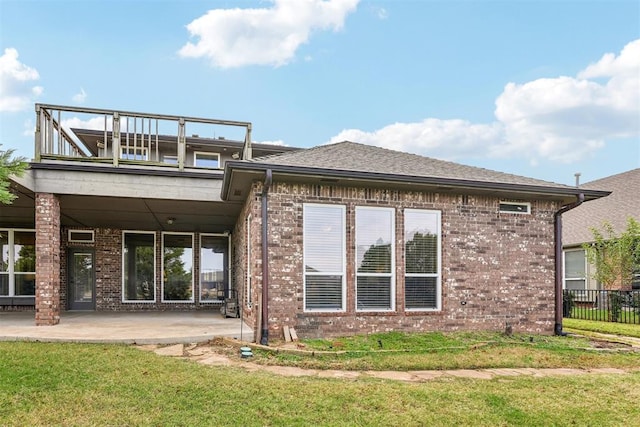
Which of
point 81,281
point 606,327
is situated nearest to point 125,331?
point 81,281

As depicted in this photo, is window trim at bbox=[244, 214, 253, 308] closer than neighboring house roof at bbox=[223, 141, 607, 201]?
No

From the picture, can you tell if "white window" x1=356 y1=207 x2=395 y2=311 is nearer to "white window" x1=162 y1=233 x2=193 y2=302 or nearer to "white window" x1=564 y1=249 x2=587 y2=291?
"white window" x1=162 y1=233 x2=193 y2=302

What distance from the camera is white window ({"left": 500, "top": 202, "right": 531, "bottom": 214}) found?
8.98 meters

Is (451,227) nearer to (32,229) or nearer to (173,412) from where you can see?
(173,412)

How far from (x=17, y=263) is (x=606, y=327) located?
54.9 ft

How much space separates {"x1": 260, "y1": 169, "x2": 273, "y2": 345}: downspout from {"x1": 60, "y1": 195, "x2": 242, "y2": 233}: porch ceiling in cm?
255

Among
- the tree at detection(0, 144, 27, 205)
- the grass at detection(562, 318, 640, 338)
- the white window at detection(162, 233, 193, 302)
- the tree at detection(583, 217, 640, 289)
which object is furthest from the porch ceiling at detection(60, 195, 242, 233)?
the tree at detection(583, 217, 640, 289)

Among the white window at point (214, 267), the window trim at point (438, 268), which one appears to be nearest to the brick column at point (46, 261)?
the white window at point (214, 267)

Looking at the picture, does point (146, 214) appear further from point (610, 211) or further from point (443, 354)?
point (610, 211)

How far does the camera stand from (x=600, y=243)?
15.8m

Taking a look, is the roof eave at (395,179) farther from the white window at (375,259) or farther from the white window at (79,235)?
the white window at (79,235)

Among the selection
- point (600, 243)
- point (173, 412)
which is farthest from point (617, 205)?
point (173, 412)

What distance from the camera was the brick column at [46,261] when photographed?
829 centimetres

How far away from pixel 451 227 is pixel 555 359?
296 cm
